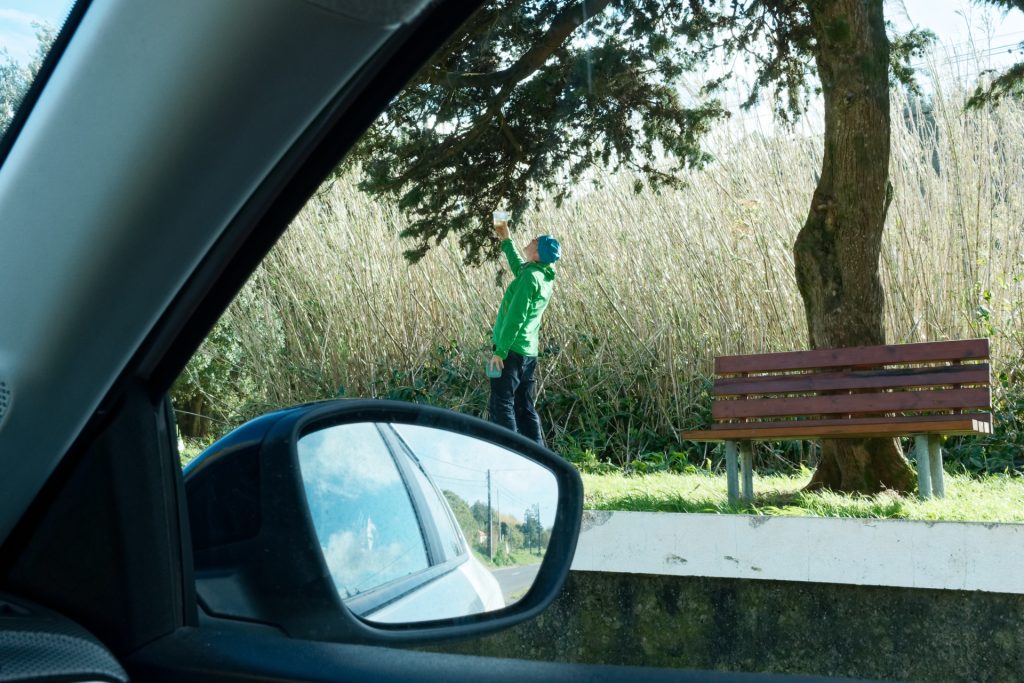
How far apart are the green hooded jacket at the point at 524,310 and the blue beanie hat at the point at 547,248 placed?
0.01 meters

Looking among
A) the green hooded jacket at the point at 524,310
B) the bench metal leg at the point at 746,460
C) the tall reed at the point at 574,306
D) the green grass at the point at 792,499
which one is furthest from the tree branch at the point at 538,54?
the bench metal leg at the point at 746,460

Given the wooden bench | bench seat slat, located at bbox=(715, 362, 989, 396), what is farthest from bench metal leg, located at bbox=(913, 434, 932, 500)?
bench seat slat, located at bbox=(715, 362, 989, 396)

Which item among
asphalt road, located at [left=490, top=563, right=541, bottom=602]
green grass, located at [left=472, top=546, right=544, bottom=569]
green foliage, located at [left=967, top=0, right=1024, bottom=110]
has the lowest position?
asphalt road, located at [left=490, top=563, right=541, bottom=602]

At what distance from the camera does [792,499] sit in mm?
2836

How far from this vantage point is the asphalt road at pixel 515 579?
87 centimetres

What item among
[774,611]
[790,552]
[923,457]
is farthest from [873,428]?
[774,611]

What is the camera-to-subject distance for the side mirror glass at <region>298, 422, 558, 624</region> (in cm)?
85

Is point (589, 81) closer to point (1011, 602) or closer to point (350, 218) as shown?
point (350, 218)

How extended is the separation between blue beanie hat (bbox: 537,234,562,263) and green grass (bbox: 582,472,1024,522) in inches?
12.5

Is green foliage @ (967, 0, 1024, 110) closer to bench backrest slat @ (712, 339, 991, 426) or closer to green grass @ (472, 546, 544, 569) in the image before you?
bench backrest slat @ (712, 339, 991, 426)

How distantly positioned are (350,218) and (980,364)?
3.50m

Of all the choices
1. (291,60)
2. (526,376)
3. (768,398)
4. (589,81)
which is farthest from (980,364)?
(291,60)

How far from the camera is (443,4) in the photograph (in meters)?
0.69

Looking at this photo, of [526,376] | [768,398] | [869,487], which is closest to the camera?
[526,376]
